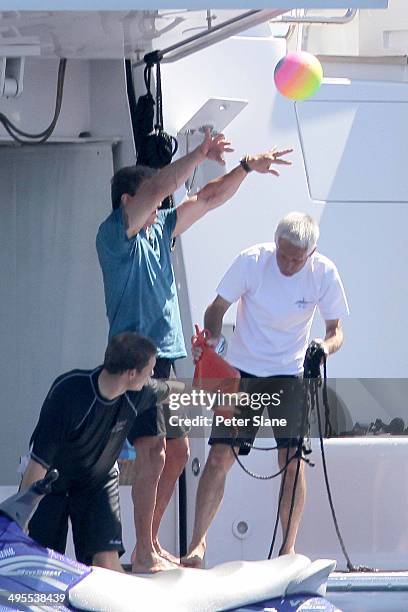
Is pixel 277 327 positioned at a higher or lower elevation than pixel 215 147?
lower

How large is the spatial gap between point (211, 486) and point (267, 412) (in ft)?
1.06

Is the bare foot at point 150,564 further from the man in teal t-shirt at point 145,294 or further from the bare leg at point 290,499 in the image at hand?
the bare leg at point 290,499

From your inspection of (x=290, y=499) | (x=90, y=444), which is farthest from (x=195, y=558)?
(x=90, y=444)

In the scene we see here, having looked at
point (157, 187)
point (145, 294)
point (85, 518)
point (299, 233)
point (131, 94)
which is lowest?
point (85, 518)

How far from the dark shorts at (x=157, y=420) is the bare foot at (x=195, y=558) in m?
0.40

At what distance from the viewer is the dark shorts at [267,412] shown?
15.9 feet

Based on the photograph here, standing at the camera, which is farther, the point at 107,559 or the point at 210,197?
the point at 210,197

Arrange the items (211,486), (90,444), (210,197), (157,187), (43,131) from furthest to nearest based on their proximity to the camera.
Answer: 1. (43,131)
2. (210,197)
3. (211,486)
4. (157,187)
5. (90,444)

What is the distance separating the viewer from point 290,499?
495 cm

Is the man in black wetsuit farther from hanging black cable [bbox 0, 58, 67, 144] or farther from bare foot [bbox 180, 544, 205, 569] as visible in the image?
hanging black cable [bbox 0, 58, 67, 144]

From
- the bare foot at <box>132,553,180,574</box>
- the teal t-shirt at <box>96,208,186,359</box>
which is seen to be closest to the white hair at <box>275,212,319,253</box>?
the teal t-shirt at <box>96,208,186,359</box>

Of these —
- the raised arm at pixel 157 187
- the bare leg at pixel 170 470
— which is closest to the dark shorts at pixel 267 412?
the bare leg at pixel 170 470

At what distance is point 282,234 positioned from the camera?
4.89 m

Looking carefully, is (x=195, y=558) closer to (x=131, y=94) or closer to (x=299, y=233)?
(x=299, y=233)
